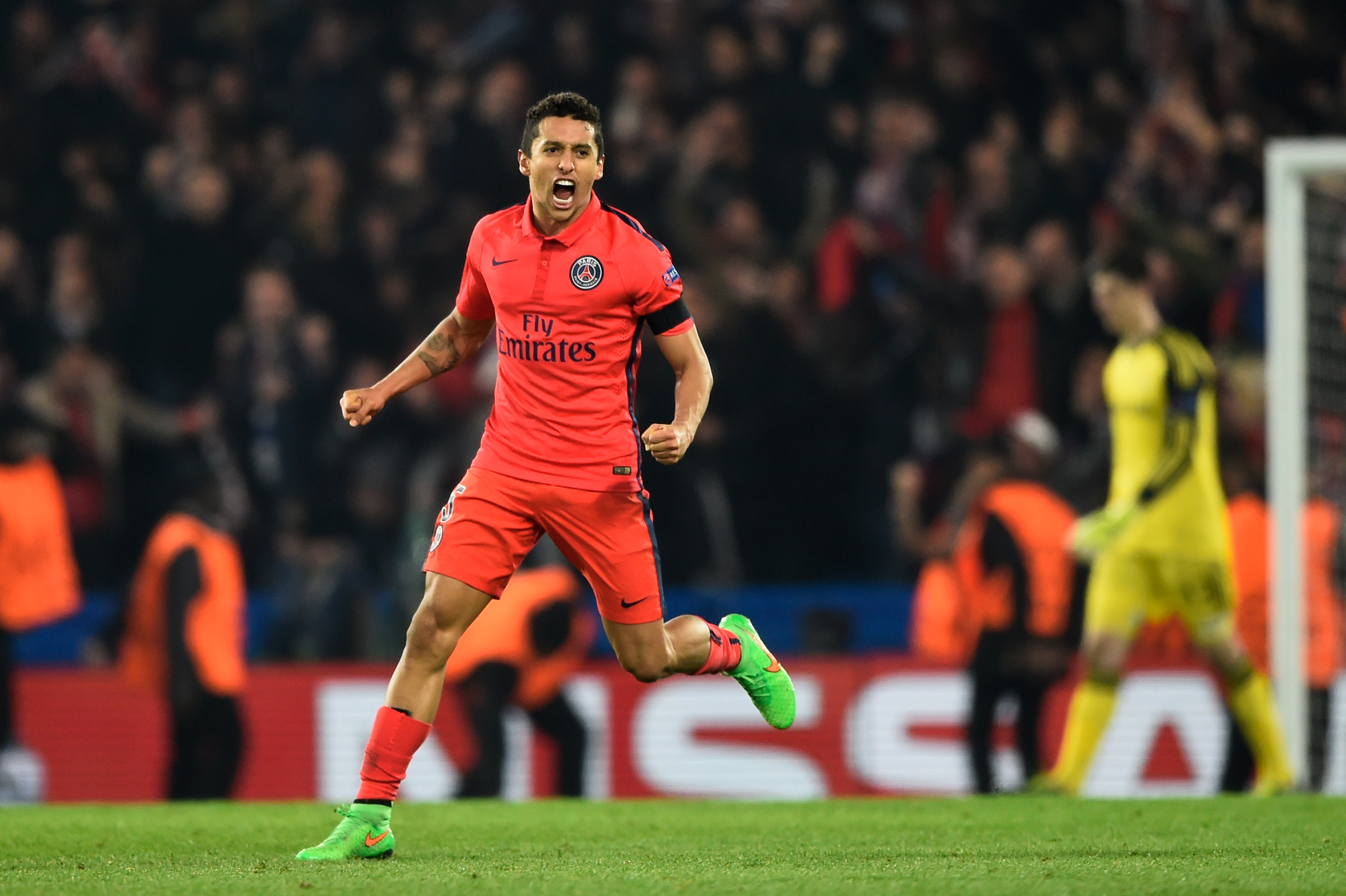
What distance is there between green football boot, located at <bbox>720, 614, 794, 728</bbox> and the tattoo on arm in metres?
1.14

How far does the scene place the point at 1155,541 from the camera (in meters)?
7.18

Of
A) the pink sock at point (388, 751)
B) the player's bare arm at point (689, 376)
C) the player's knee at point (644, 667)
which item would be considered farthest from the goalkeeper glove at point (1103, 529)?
the pink sock at point (388, 751)

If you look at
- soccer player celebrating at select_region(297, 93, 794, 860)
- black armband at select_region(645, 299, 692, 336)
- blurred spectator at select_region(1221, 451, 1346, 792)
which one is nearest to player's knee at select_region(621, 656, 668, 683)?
soccer player celebrating at select_region(297, 93, 794, 860)

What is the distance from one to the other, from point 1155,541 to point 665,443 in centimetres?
342

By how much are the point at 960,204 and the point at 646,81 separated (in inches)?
84.1

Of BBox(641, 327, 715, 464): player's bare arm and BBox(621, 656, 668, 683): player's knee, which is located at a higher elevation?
BBox(641, 327, 715, 464): player's bare arm

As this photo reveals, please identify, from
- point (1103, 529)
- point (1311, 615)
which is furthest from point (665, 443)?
point (1311, 615)

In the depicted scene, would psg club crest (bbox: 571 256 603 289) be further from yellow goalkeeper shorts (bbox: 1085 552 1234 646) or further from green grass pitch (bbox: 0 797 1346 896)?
yellow goalkeeper shorts (bbox: 1085 552 1234 646)

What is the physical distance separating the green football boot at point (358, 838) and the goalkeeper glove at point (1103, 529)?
3380 mm

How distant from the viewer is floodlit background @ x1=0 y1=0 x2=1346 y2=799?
29.0 feet

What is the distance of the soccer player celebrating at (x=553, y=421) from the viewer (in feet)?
15.3

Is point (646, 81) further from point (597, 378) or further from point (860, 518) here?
point (597, 378)

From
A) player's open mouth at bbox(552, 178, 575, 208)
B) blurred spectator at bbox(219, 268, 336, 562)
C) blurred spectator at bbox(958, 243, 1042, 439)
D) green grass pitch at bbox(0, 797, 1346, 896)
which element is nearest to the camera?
green grass pitch at bbox(0, 797, 1346, 896)

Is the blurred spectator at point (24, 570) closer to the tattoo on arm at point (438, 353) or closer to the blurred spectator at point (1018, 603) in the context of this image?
the blurred spectator at point (1018, 603)
